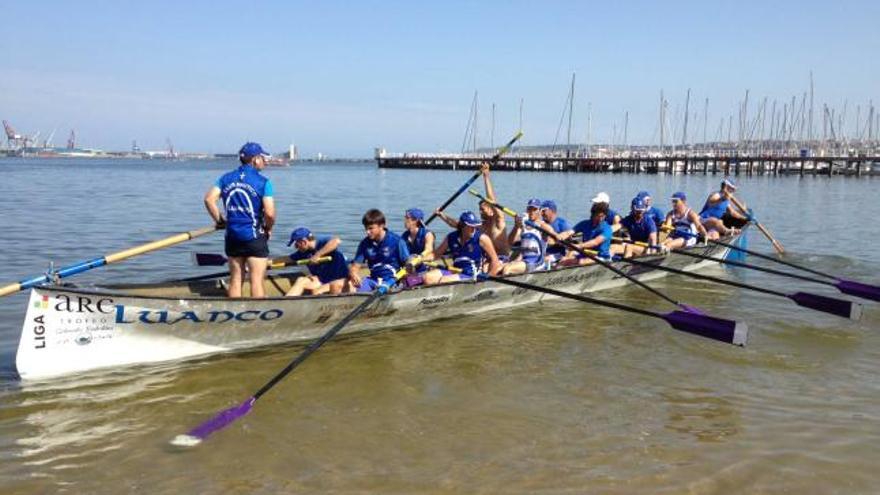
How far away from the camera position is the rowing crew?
25.8 ft

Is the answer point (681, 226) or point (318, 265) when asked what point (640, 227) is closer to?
point (681, 226)

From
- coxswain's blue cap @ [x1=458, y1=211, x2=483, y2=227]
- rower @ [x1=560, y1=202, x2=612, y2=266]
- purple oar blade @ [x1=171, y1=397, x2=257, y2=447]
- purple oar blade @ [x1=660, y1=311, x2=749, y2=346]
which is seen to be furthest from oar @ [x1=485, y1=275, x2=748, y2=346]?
purple oar blade @ [x1=171, y1=397, x2=257, y2=447]

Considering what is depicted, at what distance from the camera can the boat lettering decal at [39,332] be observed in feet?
22.2

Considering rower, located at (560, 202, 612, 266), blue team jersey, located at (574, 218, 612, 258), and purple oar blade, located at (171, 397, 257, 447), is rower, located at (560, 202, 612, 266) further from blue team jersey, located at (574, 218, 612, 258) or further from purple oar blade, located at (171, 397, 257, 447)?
purple oar blade, located at (171, 397, 257, 447)

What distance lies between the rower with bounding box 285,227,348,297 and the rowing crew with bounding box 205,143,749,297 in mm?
14

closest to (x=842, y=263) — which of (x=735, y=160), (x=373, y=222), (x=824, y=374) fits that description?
(x=824, y=374)

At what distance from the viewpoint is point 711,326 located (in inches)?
294

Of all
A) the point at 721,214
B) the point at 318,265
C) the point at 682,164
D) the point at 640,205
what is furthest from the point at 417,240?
the point at 682,164

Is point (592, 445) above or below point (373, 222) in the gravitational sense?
below

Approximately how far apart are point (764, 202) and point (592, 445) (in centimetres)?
3597

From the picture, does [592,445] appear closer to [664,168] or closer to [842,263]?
[842,263]

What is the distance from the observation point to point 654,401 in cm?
718

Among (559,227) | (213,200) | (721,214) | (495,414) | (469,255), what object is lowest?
(495,414)

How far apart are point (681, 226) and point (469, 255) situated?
619 centimetres
